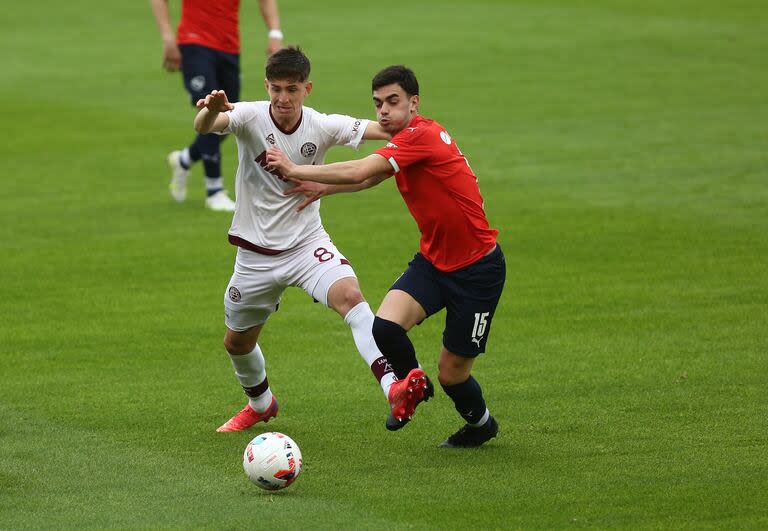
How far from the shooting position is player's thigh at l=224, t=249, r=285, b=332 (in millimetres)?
8180

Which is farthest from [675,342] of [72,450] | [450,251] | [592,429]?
[72,450]

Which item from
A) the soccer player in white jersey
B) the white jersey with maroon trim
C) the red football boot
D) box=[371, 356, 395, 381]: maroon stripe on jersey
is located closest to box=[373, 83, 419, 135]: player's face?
the soccer player in white jersey

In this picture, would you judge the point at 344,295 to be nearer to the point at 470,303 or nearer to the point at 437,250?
the point at 437,250

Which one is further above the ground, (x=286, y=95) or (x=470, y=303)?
(x=286, y=95)

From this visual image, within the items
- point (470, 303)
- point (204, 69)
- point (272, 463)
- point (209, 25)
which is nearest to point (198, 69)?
point (204, 69)

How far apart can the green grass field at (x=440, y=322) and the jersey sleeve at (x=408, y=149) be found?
5.85 ft

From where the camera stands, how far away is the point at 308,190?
8070 millimetres

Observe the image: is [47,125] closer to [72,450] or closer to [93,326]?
[93,326]

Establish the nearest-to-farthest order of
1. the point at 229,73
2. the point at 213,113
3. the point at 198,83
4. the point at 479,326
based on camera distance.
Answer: the point at 213,113, the point at 479,326, the point at 198,83, the point at 229,73

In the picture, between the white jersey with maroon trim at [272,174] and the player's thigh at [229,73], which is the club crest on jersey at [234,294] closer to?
the white jersey with maroon trim at [272,174]

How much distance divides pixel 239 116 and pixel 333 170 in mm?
890

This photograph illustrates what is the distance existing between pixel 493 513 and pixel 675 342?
405 cm

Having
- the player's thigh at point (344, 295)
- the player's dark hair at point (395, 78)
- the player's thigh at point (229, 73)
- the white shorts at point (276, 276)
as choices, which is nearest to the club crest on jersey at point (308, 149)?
the white shorts at point (276, 276)

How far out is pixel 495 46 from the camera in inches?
1097
